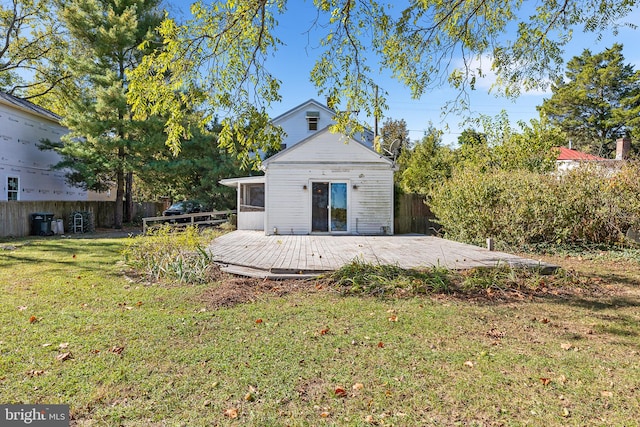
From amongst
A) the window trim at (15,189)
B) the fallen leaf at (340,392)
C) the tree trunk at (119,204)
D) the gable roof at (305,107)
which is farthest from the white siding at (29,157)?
the fallen leaf at (340,392)

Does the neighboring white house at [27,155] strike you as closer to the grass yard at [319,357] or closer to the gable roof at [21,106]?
the gable roof at [21,106]

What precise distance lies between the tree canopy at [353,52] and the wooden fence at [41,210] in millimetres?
11713

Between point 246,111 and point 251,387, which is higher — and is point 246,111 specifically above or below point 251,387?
above

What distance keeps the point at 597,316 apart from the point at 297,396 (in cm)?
420

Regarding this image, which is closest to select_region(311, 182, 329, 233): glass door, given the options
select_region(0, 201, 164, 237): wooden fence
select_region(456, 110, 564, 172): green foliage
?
select_region(456, 110, 564, 172): green foliage

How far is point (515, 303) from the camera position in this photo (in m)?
5.03

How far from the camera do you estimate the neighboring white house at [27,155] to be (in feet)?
53.0

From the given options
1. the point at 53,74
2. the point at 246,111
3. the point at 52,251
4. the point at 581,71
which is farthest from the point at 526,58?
the point at 581,71

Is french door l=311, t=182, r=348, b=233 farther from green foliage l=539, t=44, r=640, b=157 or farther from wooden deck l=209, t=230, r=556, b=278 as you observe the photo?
green foliage l=539, t=44, r=640, b=157

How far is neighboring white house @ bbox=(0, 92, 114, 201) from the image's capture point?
636 inches

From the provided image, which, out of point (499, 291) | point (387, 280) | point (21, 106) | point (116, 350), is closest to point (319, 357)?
point (116, 350)

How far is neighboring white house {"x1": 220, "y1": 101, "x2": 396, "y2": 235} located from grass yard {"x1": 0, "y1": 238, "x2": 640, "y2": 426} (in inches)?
308

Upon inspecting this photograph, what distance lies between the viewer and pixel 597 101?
31734 millimetres

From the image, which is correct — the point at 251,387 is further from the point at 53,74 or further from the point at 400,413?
the point at 53,74
